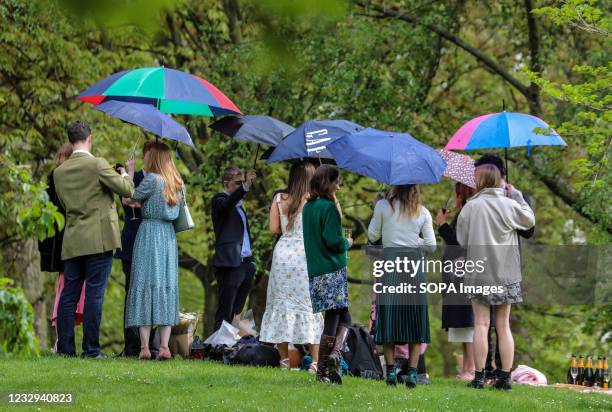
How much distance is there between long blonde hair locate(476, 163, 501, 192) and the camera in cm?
926

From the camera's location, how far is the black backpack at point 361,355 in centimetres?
1017

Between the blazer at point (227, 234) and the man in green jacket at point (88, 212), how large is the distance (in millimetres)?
1243

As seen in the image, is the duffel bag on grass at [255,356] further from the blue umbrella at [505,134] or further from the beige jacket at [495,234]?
the blue umbrella at [505,134]

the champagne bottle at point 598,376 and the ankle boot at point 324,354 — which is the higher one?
the ankle boot at point 324,354

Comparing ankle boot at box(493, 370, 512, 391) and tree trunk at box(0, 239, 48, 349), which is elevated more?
tree trunk at box(0, 239, 48, 349)

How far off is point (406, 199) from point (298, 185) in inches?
47.8

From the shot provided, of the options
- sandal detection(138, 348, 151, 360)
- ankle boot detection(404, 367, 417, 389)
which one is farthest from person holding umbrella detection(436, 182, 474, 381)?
sandal detection(138, 348, 151, 360)

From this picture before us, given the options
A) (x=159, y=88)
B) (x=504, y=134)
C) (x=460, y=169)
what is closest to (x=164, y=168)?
(x=159, y=88)

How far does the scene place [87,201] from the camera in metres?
9.95

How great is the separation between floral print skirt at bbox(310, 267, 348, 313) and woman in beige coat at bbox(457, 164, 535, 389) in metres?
1.23

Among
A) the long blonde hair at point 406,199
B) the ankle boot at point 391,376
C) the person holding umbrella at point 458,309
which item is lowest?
the ankle boot at point 391,376

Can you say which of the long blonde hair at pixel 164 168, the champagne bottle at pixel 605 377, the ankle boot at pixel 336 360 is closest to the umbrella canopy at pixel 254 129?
the long blonde hair at pixel 164 168

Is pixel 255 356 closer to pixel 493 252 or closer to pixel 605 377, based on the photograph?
pixel 493 252

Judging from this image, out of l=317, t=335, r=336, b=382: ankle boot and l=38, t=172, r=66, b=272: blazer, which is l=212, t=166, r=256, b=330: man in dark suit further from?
l=317, t=335, r=336, b=382: ankle boot
